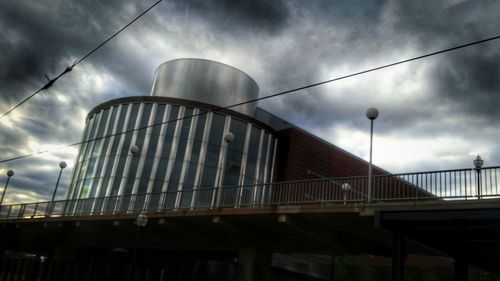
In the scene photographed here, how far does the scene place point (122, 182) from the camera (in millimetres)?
36625

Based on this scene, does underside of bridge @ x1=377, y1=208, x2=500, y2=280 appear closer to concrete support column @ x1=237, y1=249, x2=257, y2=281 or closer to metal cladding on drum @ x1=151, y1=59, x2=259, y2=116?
concrete support column @ x1=237, y1=249, x2=257, y2=281

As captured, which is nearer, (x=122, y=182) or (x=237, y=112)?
(x=122, y=182)

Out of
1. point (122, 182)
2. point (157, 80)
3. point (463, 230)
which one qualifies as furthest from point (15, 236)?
point (463, 230)

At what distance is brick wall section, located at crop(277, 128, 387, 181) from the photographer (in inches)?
1620

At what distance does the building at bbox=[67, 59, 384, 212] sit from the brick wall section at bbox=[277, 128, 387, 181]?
92mm

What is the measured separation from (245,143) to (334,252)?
61.1 feet

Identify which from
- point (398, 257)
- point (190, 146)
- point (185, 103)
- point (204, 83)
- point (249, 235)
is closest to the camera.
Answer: point (398, 257)

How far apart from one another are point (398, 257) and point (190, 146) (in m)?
25.2

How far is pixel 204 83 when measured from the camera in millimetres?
42969

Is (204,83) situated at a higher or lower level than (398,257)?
higher

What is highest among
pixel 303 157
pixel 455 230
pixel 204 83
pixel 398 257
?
pixel 204 83

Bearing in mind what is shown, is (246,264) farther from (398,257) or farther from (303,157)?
(303,157)

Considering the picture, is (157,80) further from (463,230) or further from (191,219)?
(463,230)

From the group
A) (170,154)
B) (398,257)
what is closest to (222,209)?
(398,257)
